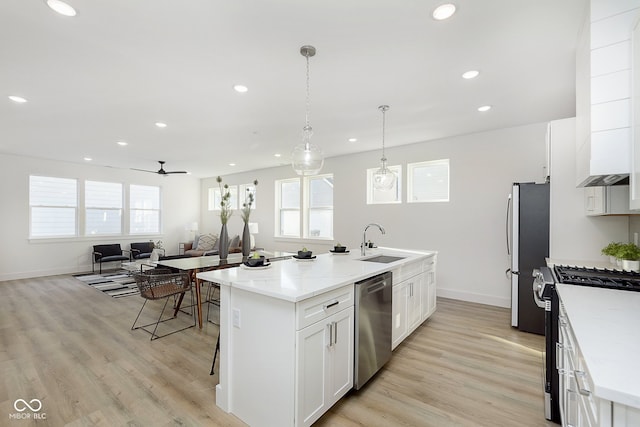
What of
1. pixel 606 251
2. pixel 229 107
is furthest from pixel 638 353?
pixel 229 107

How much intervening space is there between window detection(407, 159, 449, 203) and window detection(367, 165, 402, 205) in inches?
7.3

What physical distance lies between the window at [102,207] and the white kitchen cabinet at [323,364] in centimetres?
799

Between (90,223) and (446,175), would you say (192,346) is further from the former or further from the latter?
(90,223)

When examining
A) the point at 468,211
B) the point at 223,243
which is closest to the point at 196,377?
the point at 223,243

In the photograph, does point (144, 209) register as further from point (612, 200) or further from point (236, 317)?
point (612, 200)

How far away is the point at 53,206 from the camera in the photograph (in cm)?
677

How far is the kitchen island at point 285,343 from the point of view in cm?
169

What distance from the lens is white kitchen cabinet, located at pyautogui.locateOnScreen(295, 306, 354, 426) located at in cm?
170

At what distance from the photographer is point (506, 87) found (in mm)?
3020

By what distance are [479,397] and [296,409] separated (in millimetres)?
1487

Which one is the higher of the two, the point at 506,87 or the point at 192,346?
the point at 506,87

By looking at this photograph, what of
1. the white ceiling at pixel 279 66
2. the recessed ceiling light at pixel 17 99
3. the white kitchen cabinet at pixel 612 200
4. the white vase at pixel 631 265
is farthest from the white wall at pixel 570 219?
the recessed ceiling light at pixel 17 99

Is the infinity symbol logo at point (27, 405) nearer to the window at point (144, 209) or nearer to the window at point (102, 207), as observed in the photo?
the window at point (102, 207)

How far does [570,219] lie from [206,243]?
25.5 feet
